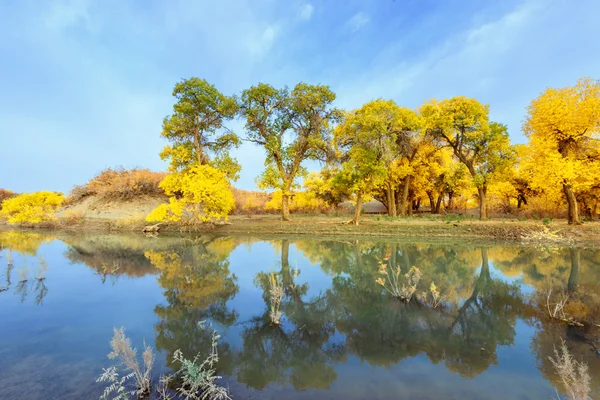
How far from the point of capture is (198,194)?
73.5 feet

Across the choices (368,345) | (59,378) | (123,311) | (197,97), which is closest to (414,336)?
(368,345)

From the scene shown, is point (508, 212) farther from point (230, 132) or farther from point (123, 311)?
point (123, 311)

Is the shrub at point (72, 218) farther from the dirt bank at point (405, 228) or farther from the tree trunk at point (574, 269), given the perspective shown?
the tree trunk at point (574, 269)

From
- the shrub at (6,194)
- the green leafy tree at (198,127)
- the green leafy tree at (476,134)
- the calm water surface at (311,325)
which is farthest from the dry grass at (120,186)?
the green leafy tree at (476,134)

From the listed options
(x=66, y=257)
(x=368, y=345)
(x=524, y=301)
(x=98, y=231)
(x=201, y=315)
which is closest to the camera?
(x=368, y=345)

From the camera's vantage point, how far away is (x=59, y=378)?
4.36 meters

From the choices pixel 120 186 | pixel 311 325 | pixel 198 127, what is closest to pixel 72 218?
pixel 120 186

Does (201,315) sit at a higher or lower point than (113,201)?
lower

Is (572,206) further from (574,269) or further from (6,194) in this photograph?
(6,194)

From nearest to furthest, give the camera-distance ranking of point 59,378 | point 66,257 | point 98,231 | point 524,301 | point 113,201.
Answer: point 59,378 → point 524,301 → point 66,257 → point 98,231 → point 113,201

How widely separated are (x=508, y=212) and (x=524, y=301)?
109 ft

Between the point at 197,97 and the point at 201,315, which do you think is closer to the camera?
the point at 201,315

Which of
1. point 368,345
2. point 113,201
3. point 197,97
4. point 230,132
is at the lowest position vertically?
point 368,345

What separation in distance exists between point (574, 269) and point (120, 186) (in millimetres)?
39144
